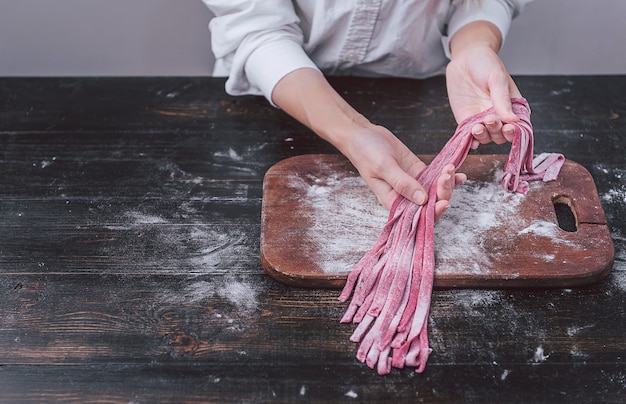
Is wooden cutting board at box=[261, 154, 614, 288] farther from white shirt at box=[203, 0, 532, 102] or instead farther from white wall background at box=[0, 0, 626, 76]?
white wall background at box=[0, 0, 626, 76]

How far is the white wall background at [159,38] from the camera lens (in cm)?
206

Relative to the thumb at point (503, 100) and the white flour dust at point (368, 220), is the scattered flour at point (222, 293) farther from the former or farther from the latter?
the thumb at point (503, 100)

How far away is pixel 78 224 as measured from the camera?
1.12 m

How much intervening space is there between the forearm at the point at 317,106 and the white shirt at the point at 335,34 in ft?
0.09

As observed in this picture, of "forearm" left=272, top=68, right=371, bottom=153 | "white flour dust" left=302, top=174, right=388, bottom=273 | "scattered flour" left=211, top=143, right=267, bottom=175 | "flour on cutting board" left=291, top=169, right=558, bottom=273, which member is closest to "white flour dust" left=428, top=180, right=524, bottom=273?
"flour on cutting board" left=291, top=169, right=558, bottom=273

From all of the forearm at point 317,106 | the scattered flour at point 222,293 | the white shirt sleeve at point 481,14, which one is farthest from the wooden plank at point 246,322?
the white shirt sleeve at point 481,14

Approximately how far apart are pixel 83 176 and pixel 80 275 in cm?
26

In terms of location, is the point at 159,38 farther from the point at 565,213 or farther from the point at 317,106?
the point at 565,213

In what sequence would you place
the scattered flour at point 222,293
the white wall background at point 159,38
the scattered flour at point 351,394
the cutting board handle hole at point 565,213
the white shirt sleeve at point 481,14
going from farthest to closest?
the white wall background at point 159,38
the white shirt sleeve at point 481,14
the cutting board handle hole at point 565,213
the scattered flour at point 222,293
the scattered flour at point 351,394

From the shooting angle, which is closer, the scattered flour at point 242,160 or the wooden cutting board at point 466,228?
the wooden cutting board at point 466,228

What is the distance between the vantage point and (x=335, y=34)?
1.38 metres

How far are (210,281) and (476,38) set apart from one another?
0.74m

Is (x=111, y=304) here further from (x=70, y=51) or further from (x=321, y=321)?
(x=70, y=51)

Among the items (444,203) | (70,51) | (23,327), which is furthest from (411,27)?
(70,51)
